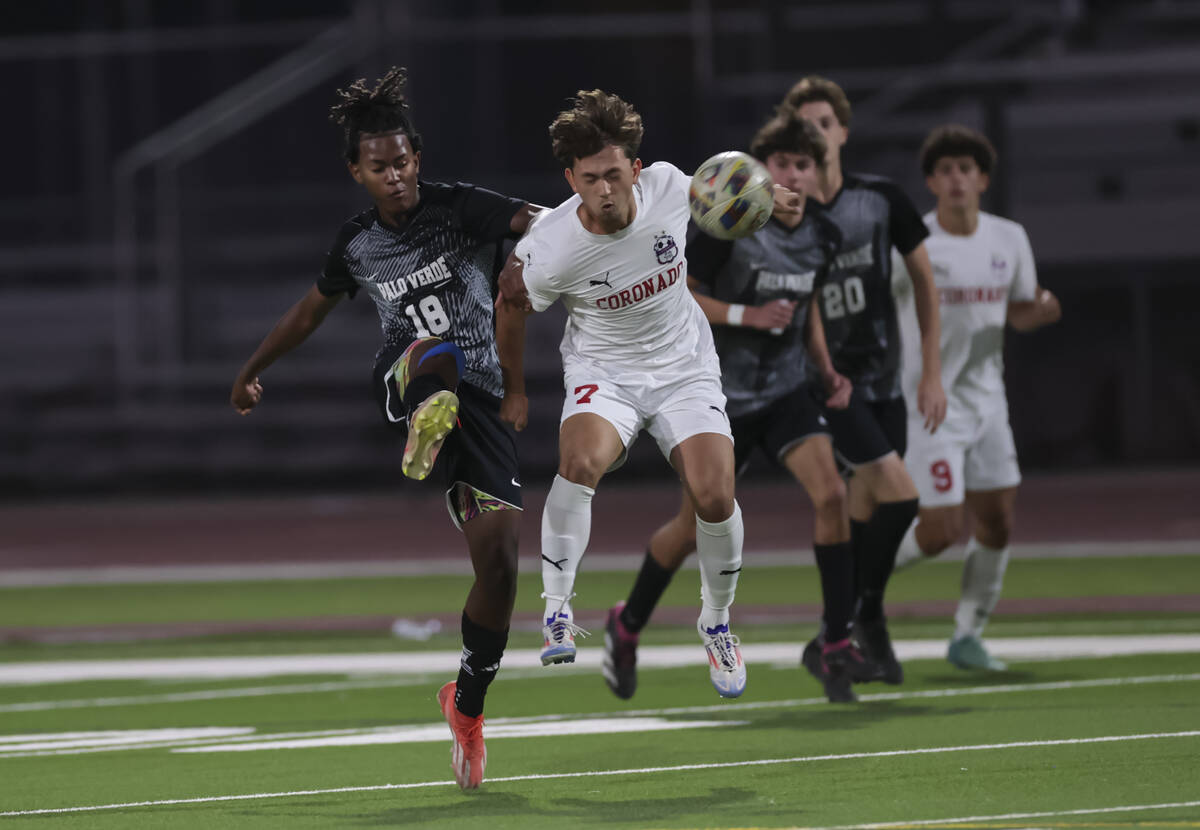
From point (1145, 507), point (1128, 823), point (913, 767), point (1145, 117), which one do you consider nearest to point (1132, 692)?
point (913, 767)

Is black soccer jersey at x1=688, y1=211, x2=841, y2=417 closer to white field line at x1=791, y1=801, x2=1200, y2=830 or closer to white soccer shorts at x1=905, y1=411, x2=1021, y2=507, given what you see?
white soccer shorts at x1=905, y1=411, x2=1021, y2=507

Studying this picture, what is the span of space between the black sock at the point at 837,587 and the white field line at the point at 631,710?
0.34m

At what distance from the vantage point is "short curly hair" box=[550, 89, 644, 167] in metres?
6.46

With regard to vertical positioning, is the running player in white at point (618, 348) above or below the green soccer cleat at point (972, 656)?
above

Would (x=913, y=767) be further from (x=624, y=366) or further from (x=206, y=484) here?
(x=206, y=484)

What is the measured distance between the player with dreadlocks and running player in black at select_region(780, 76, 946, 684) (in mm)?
2172

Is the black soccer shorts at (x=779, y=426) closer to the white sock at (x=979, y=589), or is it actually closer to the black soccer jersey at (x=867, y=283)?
the black soccer jersey at (x=867, y=283)

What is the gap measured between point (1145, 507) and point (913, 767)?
12.4m

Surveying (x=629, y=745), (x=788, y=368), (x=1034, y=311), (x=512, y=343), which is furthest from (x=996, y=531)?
(x=512, y=343)

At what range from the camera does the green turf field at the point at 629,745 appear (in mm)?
5914

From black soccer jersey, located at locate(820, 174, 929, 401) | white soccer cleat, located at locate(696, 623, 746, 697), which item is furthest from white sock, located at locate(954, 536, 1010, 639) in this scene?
white soccer cleat, located at locate(696, 623, 746, 697)

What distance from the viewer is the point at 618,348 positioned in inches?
271

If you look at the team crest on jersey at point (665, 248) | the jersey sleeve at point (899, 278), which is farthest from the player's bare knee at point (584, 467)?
the jersey sleeve at point (899, 278)

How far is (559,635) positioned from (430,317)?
1.28 metres
